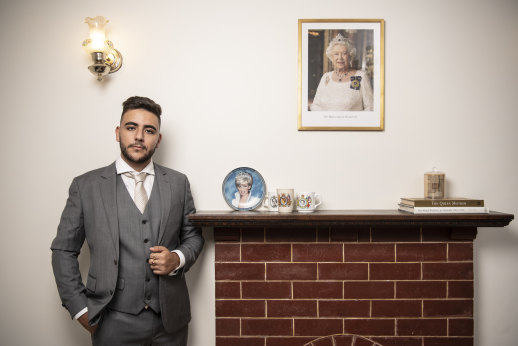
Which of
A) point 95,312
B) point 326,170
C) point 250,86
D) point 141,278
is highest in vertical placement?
point 250,86

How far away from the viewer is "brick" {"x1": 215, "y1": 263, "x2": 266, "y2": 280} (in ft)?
5.91

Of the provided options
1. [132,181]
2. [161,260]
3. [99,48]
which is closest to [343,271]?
[161,260]

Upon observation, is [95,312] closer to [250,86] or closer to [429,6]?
[250,86]

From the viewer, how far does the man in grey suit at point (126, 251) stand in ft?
4.86

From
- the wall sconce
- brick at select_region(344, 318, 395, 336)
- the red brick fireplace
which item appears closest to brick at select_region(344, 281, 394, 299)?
the red brick fireplace

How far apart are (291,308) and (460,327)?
92 centimetres

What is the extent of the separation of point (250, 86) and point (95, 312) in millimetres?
1369

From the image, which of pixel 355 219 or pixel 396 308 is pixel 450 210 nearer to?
pixel 355 219

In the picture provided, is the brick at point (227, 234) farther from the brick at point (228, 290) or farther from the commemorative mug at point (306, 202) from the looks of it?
the commemorative mug at point (306, 202)

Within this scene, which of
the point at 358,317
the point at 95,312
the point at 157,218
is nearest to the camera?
the point at 95,312

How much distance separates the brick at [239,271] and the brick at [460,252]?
1028mm

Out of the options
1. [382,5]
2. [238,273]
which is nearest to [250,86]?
[382,5]

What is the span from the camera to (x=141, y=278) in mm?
1506

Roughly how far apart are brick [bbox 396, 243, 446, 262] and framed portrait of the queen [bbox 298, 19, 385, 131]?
0.68m
